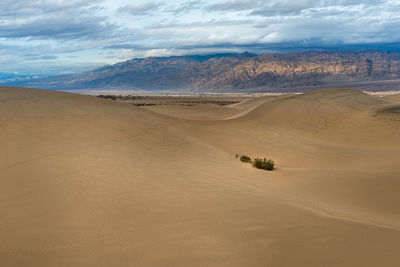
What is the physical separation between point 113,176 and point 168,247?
340cm

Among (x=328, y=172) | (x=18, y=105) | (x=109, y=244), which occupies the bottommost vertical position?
(x=328, y=172)

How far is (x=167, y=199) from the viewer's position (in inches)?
248

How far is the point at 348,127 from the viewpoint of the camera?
2066 centimetres

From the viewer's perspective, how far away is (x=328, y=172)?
1038cm

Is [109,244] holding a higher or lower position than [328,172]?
higher

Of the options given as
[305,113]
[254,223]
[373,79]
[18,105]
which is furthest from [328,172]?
[373,79]

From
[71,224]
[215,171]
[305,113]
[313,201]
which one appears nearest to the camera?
[71,224]

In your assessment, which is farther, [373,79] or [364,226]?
[373,79]

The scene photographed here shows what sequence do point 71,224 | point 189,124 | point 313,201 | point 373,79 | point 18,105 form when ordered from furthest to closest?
point 373,79, point 189,124, point 18,105, point 313,201, point 71,224

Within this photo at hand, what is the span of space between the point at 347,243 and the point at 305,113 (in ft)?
64.5

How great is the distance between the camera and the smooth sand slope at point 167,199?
4305 millimetres

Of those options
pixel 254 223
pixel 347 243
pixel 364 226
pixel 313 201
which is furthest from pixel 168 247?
pixel 313 201

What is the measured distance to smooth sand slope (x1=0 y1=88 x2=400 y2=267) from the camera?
4305 millimetres

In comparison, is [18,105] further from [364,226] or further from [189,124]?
[364,226]
